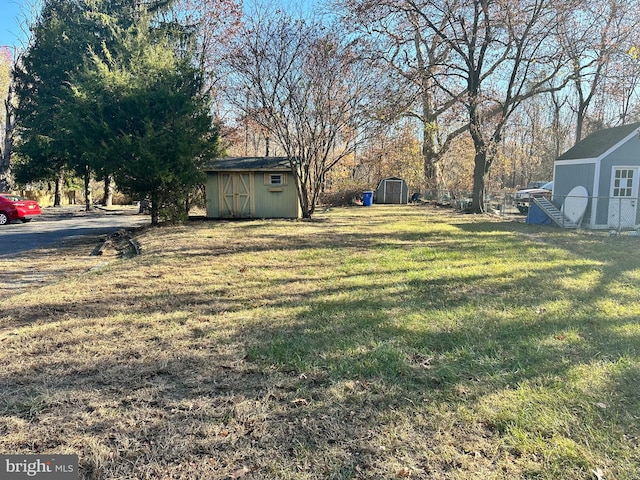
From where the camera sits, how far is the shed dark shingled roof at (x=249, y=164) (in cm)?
1786

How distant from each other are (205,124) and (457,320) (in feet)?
42.6

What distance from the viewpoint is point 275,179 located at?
18312mm

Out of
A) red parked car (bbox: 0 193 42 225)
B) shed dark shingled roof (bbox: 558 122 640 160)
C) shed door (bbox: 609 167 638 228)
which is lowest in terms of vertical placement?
red parked car (bbox: 0 193 42 225)

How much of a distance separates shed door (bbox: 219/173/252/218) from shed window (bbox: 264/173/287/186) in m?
0.75

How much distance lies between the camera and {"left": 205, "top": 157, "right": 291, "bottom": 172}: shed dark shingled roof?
1786 cm

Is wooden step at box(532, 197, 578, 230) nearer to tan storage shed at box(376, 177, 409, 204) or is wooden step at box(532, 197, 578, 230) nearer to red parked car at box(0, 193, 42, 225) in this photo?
tan storage shed at box(376, 177, 409, 204)

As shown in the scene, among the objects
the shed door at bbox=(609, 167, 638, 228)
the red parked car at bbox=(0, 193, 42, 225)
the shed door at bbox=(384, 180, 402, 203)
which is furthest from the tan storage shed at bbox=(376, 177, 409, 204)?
the red parked car at bbox=(0, 193, 42, 225)

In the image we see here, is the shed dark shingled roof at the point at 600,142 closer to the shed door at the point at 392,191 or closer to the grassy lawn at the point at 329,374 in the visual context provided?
the grassy lawn at the point at 329,374

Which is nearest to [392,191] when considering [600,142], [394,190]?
[394,190]

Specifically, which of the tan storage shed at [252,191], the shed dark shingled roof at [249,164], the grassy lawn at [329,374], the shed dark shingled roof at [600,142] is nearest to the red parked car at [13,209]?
the tan storage shed at [252,191]

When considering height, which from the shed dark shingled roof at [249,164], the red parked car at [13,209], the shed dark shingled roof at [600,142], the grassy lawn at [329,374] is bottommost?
the grassy lawn at [329,374]

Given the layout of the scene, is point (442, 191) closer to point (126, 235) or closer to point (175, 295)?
point (126, 235)

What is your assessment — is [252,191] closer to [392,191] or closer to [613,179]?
[613,179]

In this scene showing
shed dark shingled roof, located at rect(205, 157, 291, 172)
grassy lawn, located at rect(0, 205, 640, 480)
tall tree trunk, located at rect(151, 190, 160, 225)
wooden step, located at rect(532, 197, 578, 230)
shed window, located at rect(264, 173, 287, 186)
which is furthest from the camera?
shed window, located at rect(264, 173, 287, 186)
